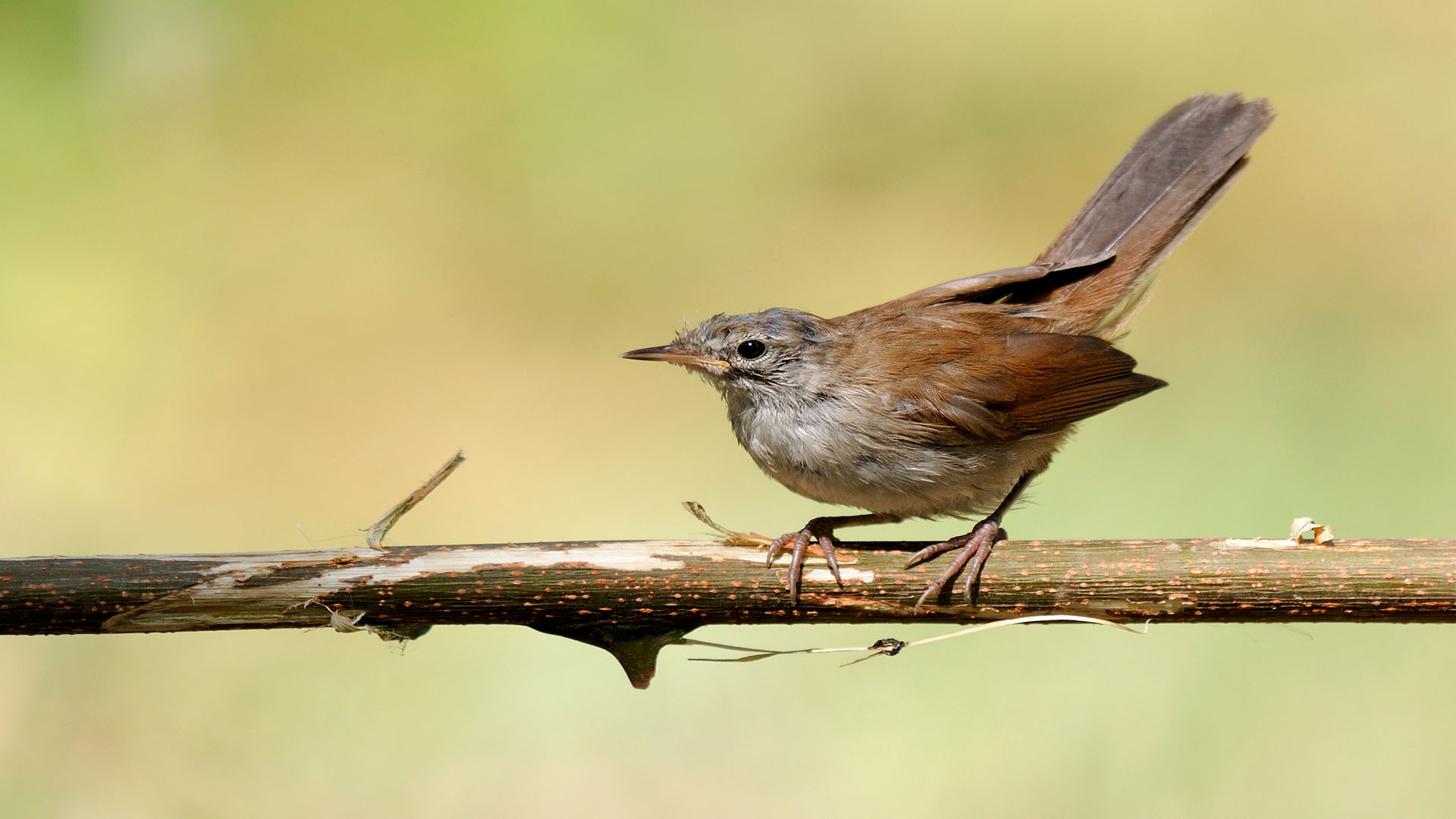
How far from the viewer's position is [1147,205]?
3.25 metres

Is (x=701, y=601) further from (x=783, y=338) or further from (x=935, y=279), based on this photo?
(x=935, y=279)

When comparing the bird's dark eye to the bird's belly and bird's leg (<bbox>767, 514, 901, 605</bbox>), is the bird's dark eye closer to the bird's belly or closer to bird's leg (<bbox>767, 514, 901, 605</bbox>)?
the bird's belly

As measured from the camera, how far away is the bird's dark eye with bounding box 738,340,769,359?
3.00 meters

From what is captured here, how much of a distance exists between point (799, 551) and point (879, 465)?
67 cm

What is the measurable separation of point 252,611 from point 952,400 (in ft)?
5.50

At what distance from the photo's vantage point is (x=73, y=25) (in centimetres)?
498

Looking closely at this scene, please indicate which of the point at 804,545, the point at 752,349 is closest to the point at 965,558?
the point at 804,545

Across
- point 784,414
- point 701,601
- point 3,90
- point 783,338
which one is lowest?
point 701,601

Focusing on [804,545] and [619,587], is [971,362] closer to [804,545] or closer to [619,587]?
[804,545]

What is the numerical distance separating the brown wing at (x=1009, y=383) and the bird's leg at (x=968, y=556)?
0.27 metres

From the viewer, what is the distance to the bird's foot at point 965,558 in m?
2.21

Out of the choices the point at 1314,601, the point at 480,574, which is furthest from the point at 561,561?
the point at 1314,601

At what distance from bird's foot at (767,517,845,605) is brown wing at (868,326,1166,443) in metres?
0.51

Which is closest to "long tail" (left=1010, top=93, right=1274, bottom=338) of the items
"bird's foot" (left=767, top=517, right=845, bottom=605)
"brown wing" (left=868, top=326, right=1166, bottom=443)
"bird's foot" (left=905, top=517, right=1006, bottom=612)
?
"brown wing" (left=868, top=326, right=1166, bottom=443)
